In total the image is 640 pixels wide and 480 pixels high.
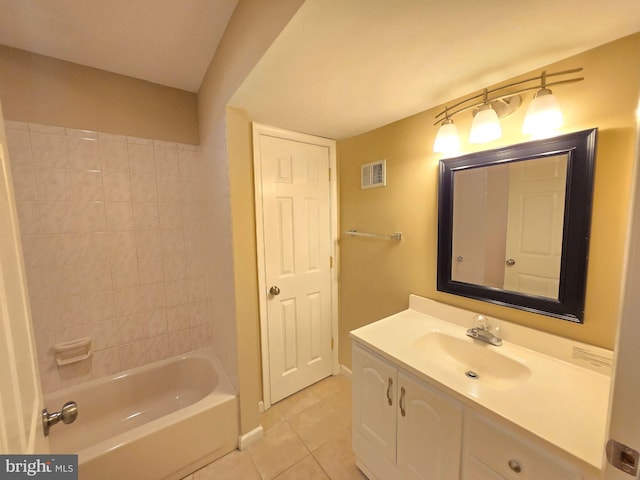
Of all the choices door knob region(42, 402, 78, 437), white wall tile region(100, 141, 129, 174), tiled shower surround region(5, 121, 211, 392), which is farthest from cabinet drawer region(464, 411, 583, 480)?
white wall tile region(100, 141, 129, 174)

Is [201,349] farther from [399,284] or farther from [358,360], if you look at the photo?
[399,284]

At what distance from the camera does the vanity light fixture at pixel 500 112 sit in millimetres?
986

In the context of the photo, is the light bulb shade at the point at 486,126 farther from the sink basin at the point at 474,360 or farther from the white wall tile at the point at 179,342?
the white wall tile at the point at 179,342

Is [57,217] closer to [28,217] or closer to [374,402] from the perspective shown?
[28,217]

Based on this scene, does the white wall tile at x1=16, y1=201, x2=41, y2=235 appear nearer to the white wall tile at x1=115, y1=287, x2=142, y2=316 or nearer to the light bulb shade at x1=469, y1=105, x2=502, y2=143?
the white wall tile at x1=115, y1=287, x2=142, y2=316

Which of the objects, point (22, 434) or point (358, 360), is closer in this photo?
point (22, 434)

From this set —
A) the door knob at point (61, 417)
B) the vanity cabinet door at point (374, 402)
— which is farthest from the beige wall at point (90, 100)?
the vanity cabinet door at point (374, 402)

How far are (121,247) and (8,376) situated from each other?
1628 mm

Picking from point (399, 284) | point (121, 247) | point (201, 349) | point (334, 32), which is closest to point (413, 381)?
point (399, 284)

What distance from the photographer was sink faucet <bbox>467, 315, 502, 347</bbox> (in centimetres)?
120

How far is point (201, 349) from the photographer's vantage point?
214 centimetres

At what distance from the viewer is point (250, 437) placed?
1.60 metres

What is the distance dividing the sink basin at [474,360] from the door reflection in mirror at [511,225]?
32 cm

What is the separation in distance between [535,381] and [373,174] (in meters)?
1.41
